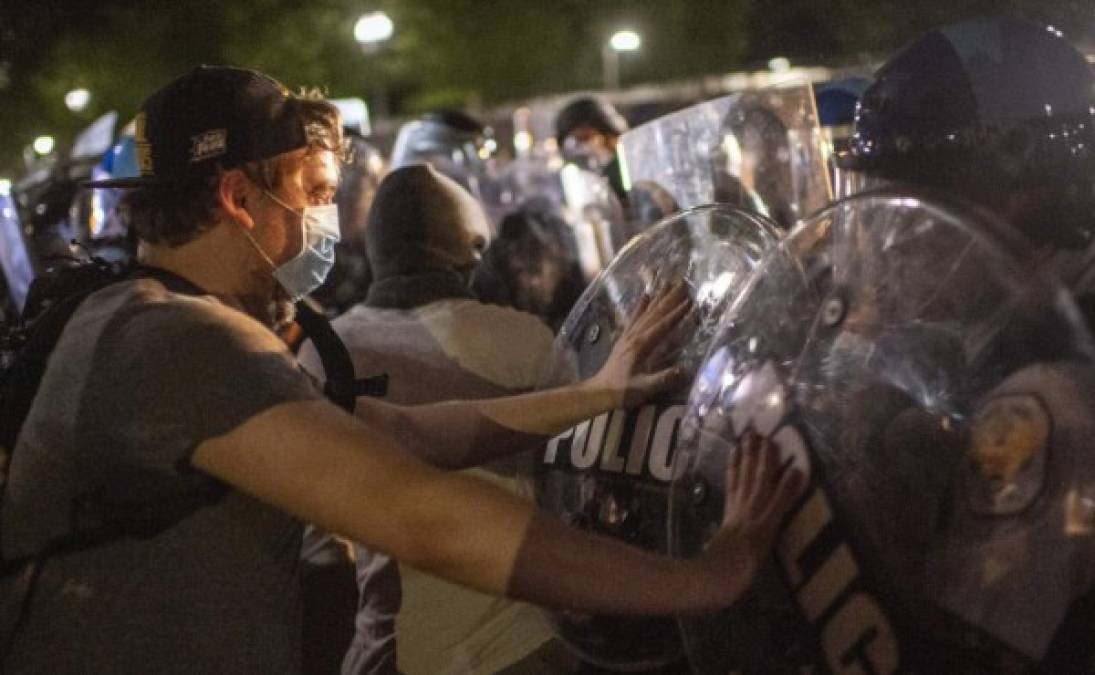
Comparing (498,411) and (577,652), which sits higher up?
(498,411)

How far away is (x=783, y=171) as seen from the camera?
12.6 feet

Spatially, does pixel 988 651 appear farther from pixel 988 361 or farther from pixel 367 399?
pixel 367 399

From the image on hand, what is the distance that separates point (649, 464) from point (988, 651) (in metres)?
0.87

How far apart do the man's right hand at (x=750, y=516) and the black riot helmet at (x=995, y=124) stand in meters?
0.59

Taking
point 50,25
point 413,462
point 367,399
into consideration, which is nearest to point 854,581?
point 413,462

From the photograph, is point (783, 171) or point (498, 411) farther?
point (783, 171)

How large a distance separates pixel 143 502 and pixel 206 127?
2.17ft

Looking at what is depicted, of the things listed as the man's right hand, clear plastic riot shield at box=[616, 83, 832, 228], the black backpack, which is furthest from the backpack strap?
clear plastic riot shield at box=[616, 83, 832, 228]

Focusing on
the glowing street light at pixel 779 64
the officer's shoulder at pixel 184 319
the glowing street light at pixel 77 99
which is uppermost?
the glowing street light at pixel 77 99

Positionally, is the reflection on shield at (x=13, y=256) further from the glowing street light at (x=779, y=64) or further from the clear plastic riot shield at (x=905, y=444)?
the glowing street light at (x=779, y=64)

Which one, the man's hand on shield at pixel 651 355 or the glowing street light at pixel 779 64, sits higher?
the glowing street light at pixel 779 64

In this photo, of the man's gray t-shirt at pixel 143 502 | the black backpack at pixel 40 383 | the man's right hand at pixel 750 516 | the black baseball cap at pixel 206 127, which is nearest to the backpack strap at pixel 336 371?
the black backpack at pixel 40 383

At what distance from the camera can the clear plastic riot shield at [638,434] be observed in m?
2.51

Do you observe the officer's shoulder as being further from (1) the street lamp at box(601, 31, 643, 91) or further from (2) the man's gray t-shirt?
(1) the street lamp at box(601, 31, 643, 91)
